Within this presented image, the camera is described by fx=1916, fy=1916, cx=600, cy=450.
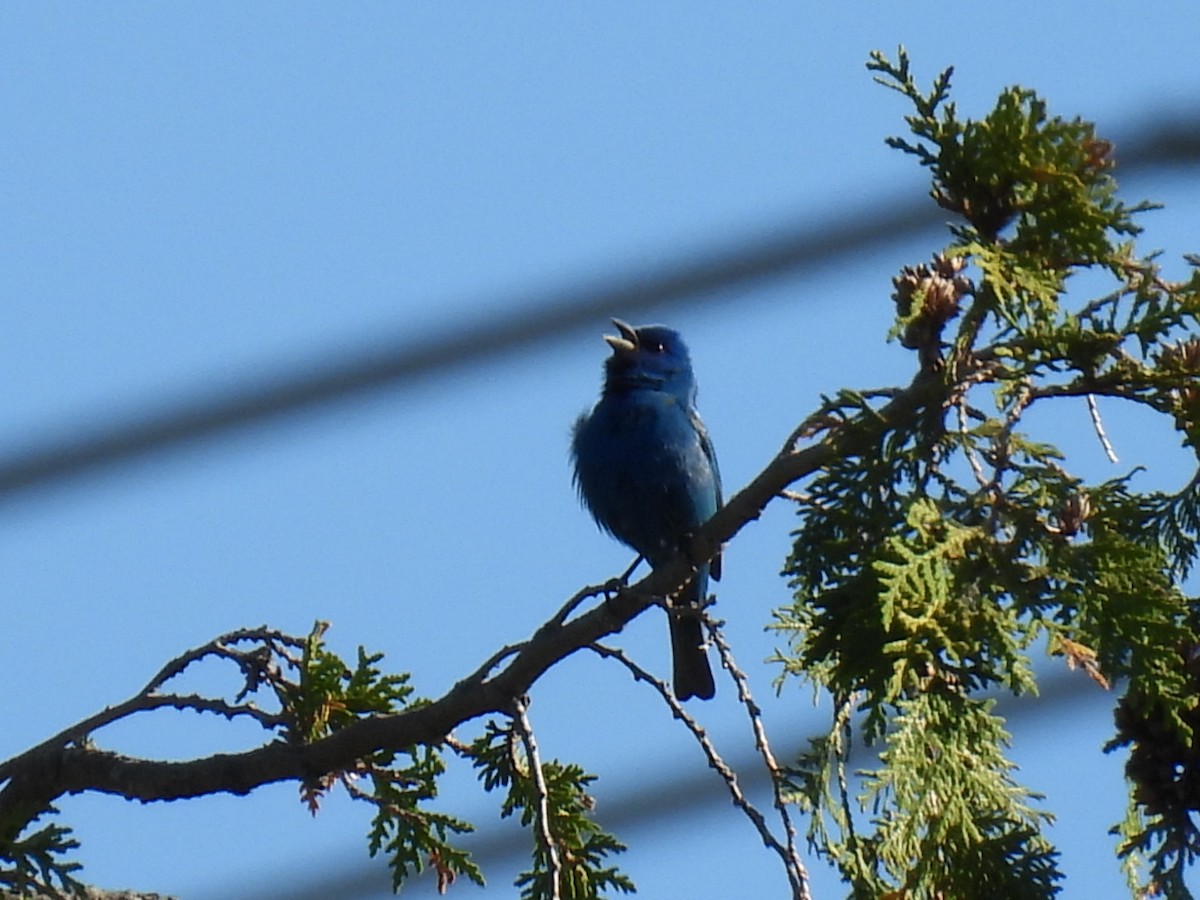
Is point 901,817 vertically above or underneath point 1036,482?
underneath

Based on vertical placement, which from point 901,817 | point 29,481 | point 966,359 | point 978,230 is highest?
point 29,481

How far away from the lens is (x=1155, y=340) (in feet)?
9.10

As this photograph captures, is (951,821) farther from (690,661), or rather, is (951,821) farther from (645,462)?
(690,661)

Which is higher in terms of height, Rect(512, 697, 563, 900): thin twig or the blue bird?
the blue bird

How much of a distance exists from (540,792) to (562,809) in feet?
1.09

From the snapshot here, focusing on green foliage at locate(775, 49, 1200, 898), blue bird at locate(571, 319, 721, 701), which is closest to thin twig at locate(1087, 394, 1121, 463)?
green foliage at locate(775, 49, 1200, 898)

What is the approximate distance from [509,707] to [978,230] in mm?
1063

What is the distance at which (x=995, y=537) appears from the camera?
2.73m

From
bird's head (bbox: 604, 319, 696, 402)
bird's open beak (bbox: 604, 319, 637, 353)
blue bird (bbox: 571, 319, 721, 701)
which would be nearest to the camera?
blue bird (bbox: 571, 319, 721, 701)

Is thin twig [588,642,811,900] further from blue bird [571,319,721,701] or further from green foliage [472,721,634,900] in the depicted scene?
blue bird [571,319,721,701]

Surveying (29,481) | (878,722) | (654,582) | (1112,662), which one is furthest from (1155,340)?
(29,481)

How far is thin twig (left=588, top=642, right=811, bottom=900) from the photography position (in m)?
2.73

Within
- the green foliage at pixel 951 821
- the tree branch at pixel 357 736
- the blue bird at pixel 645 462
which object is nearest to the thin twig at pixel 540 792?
the tree branch at pixel 357 736

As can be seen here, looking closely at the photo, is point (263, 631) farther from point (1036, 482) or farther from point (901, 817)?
point (1036, 482)
